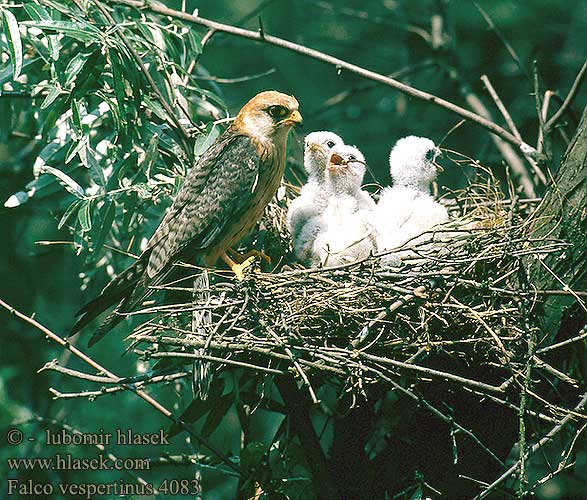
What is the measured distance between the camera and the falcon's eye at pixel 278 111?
13.9 feet

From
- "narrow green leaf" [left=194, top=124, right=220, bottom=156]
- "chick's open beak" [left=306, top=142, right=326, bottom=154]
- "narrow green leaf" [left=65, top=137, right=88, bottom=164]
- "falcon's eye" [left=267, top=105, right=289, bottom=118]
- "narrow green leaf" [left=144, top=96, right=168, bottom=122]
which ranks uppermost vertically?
"narrow green leaf" [left=144, top=96, right=168, bottom=122]

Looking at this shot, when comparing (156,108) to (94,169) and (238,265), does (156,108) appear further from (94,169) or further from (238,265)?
(238,265)

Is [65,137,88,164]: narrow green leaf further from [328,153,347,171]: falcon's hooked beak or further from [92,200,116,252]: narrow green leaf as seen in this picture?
[328,153,347,171]: falcon's hooked beak

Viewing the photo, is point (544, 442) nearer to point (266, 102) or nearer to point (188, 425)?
point (188, 425)

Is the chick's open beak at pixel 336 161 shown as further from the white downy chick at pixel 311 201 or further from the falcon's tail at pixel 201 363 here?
the falcon's tail at pixel 201 363

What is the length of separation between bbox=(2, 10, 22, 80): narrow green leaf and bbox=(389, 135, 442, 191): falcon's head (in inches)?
72.3

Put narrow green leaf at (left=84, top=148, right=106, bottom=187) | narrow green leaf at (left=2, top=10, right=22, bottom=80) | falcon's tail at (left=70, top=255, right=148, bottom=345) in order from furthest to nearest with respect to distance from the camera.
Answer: narrow green leaf at (left=84, top=148, right=106, bottom=187) → falcon's tail at (left=70, top=255, right=148, bottom=345) → narrow green leaf at (left=2, top=10, right=22, bottom=80)

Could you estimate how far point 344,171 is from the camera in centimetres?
420

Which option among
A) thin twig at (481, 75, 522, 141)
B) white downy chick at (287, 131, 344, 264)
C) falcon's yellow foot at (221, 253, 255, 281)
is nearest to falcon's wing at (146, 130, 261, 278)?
falcon's yellow foot at (221, 253, 255, 281)

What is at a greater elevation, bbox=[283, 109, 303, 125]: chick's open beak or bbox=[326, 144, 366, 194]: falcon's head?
bbox=[283, 109, 303, 125]: chick's open beak

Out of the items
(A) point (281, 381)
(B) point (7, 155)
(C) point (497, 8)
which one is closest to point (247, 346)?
(A) point (281, 381)

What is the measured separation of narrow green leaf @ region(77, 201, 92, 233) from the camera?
370 centimetres

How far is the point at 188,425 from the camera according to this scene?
12.1 ft

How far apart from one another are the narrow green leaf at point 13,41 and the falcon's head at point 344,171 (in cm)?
152
